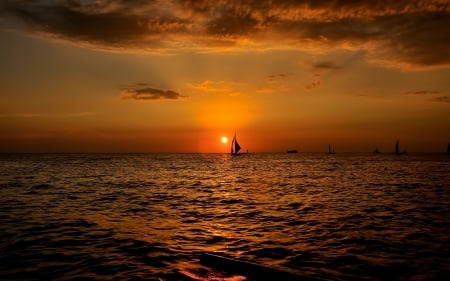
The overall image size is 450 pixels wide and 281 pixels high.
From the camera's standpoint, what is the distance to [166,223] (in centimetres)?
1942

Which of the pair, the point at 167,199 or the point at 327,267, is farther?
the point at 167,199

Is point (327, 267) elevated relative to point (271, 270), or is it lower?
lower

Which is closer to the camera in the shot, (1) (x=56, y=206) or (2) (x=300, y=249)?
(2) (x=300, y=249)

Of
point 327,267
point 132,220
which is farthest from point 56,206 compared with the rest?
point 327,267

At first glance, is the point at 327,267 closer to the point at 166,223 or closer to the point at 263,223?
the point at 263,223

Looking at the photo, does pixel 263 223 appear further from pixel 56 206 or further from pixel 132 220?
pixel 56 206

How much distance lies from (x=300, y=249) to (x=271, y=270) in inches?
207

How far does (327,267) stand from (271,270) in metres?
3.58

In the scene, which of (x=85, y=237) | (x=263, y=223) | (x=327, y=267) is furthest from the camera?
(x=263, y=223)

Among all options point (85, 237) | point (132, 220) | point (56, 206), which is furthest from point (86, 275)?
point (56, 206)

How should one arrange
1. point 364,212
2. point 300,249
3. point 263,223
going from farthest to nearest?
1. point 364,212
2. point 263,223
3. point 300,249

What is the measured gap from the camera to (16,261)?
12414mm

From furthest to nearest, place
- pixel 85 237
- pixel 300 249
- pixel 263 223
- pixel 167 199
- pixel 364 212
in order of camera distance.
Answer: pixel 167 199 < pixel 364 212 < pixel 263 223 < pixel 85 237 < pixel 300 249

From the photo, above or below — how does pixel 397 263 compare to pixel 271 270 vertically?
below
